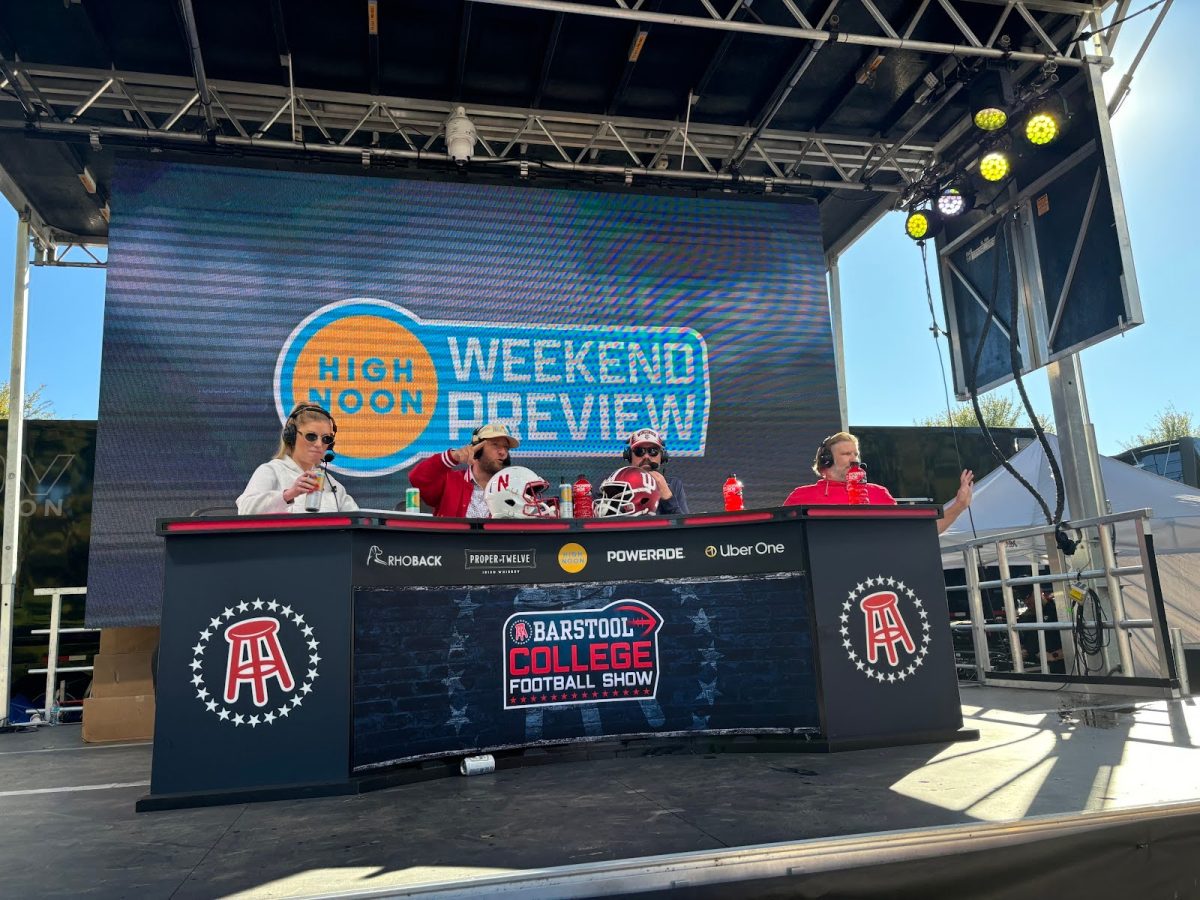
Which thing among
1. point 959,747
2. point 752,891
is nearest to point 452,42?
point 959,747

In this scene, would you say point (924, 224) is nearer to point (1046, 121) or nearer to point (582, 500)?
point (1046, 121)

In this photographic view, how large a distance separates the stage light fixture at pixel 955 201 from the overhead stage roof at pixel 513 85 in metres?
0.64

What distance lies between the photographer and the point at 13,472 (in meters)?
7.59

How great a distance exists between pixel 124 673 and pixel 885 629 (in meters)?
6.17

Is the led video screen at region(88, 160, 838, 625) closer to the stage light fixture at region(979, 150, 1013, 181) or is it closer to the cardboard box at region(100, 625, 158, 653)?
the cardboard box at region(100, 625, 158, 653)

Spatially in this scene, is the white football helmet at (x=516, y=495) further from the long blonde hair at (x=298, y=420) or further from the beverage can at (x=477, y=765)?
the beverage can at (x=477, y=765)

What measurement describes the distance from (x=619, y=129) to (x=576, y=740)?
266 inches

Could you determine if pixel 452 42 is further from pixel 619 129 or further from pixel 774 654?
pixel 774 654

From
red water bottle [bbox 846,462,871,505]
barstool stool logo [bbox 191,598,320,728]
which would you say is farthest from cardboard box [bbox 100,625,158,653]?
red water bottle [bbox 846,462,871,505]

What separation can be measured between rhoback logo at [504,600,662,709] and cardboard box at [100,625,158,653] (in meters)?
4.62

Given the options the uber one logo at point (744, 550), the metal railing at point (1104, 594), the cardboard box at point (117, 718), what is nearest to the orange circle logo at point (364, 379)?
the cardboard box at point (117, 718)

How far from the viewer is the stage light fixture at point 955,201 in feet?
27.8

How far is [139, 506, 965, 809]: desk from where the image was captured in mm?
3555

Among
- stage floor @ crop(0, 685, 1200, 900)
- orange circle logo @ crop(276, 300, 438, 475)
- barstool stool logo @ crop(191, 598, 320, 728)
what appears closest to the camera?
stage floor @ crop(0, 685, 1200, 900)
